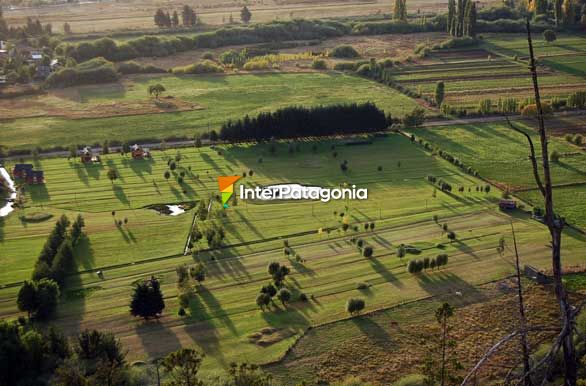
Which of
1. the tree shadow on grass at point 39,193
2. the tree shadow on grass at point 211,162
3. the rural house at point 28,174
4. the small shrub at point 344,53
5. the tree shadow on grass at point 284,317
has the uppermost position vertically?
the small shrub at point 344,53

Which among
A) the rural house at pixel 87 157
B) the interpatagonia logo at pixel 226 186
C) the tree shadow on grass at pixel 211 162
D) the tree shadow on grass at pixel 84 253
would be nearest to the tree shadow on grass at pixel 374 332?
the tree shadow on grass at pixel 84 253

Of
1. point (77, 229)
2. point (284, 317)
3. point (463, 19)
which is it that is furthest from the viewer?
point (463, 19)

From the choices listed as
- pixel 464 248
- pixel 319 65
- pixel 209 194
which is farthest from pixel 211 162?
pixel 319 65

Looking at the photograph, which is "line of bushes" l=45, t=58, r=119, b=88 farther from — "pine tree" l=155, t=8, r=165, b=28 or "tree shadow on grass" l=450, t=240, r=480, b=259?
A: "tree shadow on grass" l=450, t=240, r=480, b=259

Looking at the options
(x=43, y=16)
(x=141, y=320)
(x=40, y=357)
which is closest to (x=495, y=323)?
(x=141, y=320)

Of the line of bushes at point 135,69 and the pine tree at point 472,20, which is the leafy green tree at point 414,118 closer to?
the line of bushes at point 135,69

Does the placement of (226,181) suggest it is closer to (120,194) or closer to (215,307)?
(120,194)
